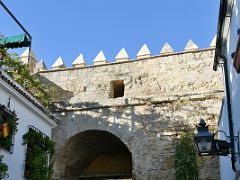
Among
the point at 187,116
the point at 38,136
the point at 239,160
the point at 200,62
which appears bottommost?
the point at 239,160

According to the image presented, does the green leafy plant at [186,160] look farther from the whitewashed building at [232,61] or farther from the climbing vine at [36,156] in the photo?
the whitewashed building at [232,61]

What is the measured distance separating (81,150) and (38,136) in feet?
14.8

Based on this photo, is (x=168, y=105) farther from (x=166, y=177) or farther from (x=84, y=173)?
(x=84, y=173)

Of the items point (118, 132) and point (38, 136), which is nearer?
point (38, 136)

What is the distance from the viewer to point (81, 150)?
13.4 m

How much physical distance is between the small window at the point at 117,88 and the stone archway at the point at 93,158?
61.7 inches

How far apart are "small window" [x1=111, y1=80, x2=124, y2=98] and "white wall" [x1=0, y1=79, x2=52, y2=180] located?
4.77 metres

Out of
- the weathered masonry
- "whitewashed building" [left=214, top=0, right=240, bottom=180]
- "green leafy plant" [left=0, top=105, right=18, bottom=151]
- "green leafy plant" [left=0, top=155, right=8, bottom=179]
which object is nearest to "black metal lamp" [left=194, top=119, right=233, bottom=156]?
"whitewashed building" [left=214, top=0, right=240, bottom=180]

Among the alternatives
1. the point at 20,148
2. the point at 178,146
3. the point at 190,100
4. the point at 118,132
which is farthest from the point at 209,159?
the point at 20,148

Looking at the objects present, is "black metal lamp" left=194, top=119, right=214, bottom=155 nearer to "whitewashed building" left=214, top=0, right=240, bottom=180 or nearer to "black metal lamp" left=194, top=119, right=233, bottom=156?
"black metal lamp" left=194, top=119, right=233, bottom=156

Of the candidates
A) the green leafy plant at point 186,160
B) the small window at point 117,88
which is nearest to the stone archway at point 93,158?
the small window at point 117,88

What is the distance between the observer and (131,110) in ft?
41.0

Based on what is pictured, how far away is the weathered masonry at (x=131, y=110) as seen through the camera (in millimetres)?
11844

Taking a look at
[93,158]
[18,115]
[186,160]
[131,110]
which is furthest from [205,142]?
[93,158]
